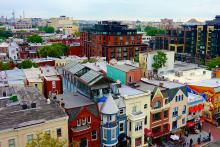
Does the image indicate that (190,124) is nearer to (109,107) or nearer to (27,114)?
(109,107)

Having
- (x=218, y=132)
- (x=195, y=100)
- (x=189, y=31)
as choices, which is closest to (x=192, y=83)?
(x=195, y=100)

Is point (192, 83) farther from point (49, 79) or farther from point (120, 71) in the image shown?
point (49, 79)

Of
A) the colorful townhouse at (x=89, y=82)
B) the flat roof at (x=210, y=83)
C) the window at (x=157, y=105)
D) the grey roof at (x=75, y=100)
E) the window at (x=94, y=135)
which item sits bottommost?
the window at (x=94, y=135)

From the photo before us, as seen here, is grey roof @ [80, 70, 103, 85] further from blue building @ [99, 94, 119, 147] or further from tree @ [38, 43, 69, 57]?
tree @ [38, 43, 69, 57]

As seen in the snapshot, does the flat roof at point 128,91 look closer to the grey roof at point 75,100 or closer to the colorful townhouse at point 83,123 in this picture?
the grey roof at point 75,100

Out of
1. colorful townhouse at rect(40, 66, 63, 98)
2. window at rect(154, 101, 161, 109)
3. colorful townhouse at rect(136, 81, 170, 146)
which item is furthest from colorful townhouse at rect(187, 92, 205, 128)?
colorful townhouse at rect(40, 66, 63, 98)

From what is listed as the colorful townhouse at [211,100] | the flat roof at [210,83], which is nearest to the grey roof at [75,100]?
the colorful townhouse at [211,100]

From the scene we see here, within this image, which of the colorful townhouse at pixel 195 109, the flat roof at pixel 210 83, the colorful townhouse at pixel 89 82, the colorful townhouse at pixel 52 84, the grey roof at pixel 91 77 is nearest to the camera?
the colorful townhouse at pixel 89 82
